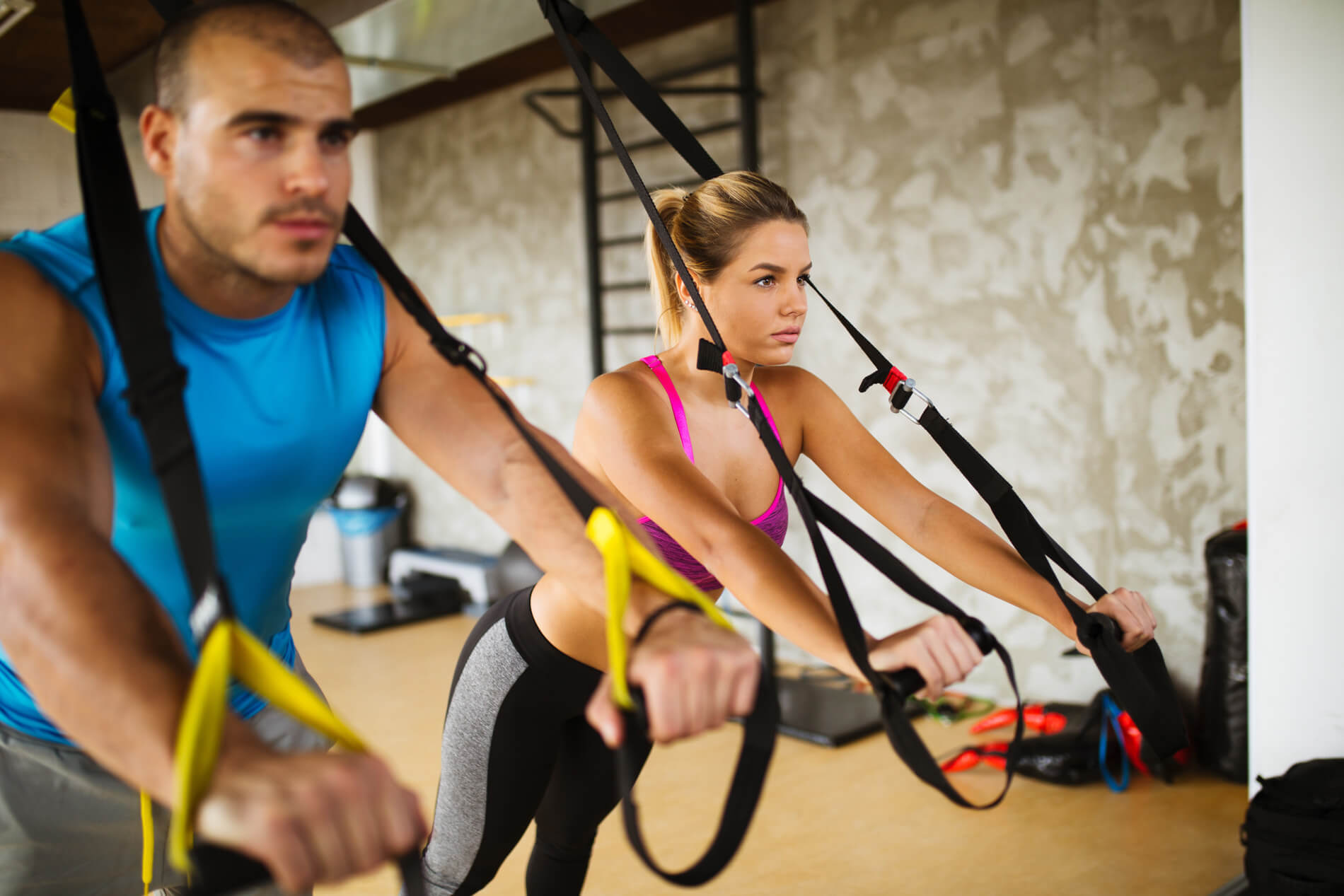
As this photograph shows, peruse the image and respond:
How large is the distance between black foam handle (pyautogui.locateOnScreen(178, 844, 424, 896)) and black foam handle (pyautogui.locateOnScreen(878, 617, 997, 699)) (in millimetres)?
558

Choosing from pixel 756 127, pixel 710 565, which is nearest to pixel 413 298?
pixel 710 565

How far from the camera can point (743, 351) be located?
174 centimetres

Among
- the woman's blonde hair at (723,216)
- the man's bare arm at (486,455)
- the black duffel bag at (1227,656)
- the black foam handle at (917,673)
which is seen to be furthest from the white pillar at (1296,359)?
the man's bare arm at (486,455)

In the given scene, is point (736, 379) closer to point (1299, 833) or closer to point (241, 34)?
point (241, 34)

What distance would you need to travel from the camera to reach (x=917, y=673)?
113 centimetres

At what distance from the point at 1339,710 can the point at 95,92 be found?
267 centimetres

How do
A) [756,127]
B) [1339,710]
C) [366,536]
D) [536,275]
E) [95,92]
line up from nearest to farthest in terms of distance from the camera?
[95,92] → [1339,710] → [756,127] → [536,275] → [366,536]

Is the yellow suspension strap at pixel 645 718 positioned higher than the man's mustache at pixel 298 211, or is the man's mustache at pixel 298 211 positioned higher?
the man's mustache at pixel 298 211

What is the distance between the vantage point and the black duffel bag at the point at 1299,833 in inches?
85.4

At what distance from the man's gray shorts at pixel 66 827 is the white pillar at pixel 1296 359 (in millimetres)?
2326

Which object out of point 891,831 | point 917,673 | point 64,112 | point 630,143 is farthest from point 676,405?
point 630,143

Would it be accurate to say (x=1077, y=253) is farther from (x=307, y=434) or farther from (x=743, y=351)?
(x=307, y=434)

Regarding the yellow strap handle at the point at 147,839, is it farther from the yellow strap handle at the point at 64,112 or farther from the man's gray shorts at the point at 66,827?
the yellow strap handle at the point at 64,112

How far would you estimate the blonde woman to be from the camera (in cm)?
161
